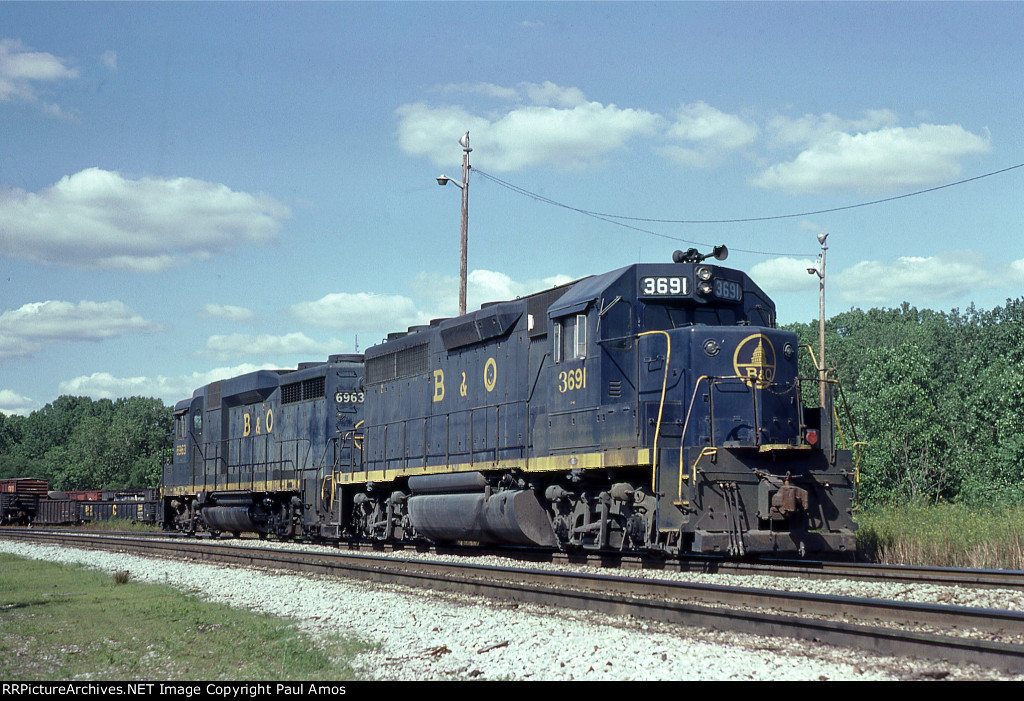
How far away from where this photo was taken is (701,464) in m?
12.2

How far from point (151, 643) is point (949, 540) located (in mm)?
11263

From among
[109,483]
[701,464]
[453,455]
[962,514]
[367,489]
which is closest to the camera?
[701,464]

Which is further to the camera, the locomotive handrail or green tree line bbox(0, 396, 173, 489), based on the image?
green tree line bbox(0, 396, 173, 489)

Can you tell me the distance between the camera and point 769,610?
9375 mm

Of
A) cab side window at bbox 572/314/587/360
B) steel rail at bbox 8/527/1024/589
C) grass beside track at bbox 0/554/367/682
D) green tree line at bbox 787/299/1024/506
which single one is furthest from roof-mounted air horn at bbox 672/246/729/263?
green tree line at bbox 787/299/1024/506

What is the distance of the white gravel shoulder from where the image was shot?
21.6 feet

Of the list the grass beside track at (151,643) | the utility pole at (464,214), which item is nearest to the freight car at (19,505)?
the utility pole at (464,214)

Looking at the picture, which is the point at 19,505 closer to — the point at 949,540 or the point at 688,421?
the point at 688,421

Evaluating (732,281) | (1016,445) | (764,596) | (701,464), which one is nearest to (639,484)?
(701,464)

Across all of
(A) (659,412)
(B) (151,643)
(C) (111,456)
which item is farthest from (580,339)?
(C) (111,456)

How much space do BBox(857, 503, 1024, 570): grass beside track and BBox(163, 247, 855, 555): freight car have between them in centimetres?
251

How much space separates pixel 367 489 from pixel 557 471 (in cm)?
673

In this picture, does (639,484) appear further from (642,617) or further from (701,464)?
(642,617)

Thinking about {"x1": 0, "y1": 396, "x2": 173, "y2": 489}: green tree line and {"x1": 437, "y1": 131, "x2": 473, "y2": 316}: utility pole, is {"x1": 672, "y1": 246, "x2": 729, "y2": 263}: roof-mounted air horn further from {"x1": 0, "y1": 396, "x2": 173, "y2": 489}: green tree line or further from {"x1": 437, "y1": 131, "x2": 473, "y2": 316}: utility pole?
{"x1": 0, "y1": 396, "x2": 173, "y2": 489}: green tree line
